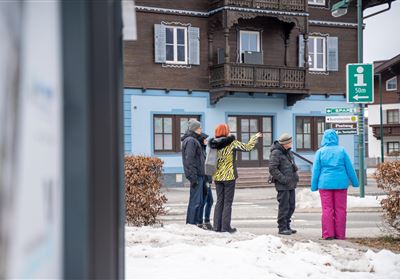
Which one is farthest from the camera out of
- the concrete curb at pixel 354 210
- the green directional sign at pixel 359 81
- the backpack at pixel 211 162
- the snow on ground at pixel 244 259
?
the green directional sign at pixel 359 81

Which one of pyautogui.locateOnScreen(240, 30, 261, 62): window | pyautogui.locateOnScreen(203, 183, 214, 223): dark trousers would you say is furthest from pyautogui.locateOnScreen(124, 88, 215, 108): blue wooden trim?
pyautogui.locateOnScreen(203, 183, 214, 223): dark trousers

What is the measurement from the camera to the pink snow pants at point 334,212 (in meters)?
8.74

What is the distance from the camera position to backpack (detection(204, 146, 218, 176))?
9367 mm

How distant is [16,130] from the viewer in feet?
4.68

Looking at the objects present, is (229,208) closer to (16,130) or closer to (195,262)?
(195,262)

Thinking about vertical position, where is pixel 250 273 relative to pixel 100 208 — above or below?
below

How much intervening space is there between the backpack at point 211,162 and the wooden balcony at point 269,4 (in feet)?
55.7

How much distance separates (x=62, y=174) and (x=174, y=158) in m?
24.1

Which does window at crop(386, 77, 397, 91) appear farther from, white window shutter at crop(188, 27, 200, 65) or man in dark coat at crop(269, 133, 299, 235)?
man in dark coat at crop(269, 133, 299, 235)

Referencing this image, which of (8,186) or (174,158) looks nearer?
(8,186)

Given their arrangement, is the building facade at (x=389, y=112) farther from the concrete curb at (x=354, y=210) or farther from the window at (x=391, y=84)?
the concrete curb at (x=354, y=210)

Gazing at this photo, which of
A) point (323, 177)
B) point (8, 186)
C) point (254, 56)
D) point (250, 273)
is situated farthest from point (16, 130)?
point (254, 56)

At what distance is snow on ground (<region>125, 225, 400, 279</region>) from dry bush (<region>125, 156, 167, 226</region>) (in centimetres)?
116

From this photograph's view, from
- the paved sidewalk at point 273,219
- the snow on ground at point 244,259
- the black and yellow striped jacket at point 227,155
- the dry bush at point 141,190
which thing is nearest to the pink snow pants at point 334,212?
the paved sidewalk at point 273,219
